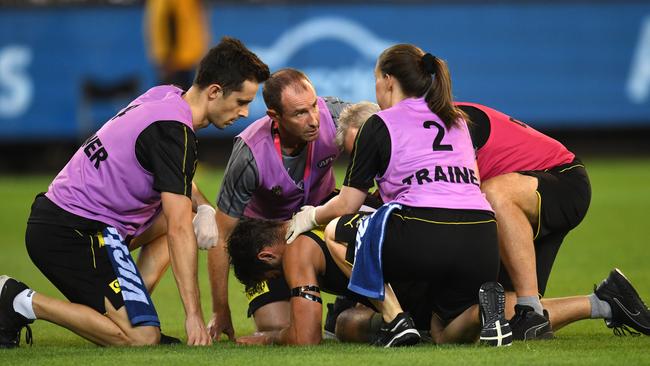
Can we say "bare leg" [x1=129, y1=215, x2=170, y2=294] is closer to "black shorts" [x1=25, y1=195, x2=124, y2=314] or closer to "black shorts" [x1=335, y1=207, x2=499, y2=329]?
"black shorts" [x1=25, y1=195, x2=124, y2=314]

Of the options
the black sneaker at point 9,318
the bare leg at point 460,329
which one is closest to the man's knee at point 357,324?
the bare leg at point 460,329

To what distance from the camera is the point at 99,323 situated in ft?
18.5

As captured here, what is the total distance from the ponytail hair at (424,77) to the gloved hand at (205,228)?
1188 mm

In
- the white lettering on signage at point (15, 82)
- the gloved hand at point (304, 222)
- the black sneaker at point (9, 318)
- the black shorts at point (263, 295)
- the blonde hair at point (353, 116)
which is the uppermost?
the white lettering on signage at point (15, 82)

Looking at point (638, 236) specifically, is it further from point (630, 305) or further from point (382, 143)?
point (382, 143)

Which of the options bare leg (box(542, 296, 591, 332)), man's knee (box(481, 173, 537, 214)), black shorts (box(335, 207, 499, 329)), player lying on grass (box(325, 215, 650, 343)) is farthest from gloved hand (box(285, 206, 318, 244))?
bare leg (box(542, 296, 591, 332))

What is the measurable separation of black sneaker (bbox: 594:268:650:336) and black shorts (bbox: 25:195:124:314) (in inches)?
100

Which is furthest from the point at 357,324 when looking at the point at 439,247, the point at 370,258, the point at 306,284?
the point at 439,247

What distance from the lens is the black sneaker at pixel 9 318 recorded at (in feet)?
18.7

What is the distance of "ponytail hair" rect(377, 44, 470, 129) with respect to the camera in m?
5.51

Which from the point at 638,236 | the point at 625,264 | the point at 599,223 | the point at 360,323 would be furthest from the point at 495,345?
the point at 599,223

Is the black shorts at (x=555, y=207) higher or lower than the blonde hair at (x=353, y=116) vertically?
lower

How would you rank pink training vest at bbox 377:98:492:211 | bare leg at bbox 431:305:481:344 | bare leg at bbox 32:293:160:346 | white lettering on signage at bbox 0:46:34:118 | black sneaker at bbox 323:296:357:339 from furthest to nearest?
white lettering on signage at bbox 0:46:34:118 → black sneaker at bbox 323:296:357:339 → bare leg at bbox 32:293:160:346 → bare leg at bbox 431:305:481:344 → pink training vest at bbox 377:98:492:211

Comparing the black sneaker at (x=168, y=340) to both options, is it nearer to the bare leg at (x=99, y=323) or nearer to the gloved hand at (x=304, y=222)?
the bare leg at (x=99, y=323)
